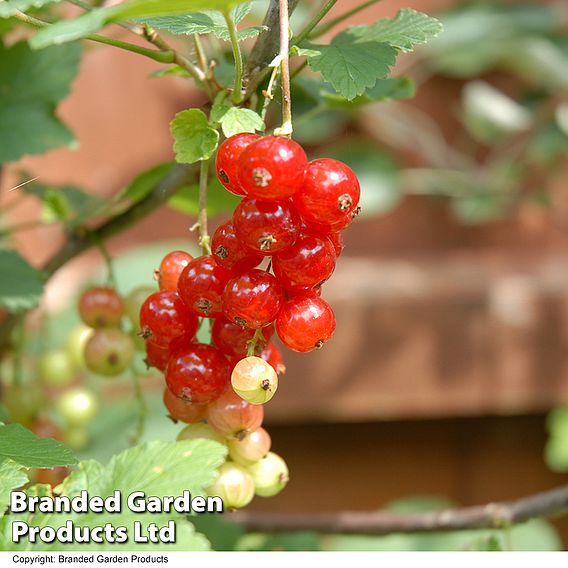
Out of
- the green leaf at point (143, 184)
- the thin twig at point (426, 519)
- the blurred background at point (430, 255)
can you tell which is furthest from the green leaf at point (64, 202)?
the blurred background at point (430, 255)

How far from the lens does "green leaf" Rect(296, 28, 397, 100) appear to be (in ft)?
1.14

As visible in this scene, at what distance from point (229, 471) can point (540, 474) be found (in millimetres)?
974

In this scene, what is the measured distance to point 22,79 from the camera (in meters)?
0.54

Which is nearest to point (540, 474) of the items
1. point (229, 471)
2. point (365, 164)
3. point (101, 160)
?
point (365, 164)

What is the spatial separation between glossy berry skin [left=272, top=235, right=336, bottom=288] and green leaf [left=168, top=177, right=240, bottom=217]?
184mm

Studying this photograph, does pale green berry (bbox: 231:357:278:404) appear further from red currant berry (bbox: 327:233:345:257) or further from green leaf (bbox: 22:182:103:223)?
green leaf (bbox: 22:182:103:223)

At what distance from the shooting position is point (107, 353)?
468 millimetres

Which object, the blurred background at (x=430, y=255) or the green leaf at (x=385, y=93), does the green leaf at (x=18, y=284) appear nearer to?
the green leaf at (x=385, y=93)

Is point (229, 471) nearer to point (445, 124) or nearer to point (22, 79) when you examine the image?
point (22, 79)

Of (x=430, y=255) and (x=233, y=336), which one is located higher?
(x=430, y=255)

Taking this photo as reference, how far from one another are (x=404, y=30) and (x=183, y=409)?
0.69ft

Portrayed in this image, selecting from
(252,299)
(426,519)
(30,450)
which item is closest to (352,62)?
(252,299)

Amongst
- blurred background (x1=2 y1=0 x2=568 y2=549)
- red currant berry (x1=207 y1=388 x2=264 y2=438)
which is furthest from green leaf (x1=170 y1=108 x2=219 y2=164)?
blurred background (x1=2 y1=0 x2=568 y2=549)

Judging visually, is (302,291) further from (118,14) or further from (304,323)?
(118,14)
